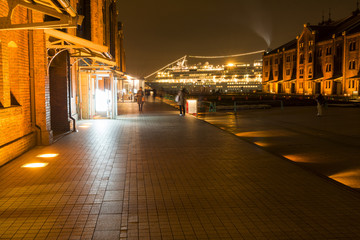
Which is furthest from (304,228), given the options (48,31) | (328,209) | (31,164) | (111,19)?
(111,19)

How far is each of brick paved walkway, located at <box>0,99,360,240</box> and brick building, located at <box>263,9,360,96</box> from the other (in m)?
40.3

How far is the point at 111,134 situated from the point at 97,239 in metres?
9.81

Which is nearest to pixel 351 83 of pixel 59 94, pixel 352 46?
pixel 352 46

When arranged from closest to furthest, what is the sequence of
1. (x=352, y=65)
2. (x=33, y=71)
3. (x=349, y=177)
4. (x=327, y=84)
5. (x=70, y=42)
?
(x=349, y=177)
(x=33, y=71)
(x=70, y=42)
(x=352, y=65)
(x=327, y=84)

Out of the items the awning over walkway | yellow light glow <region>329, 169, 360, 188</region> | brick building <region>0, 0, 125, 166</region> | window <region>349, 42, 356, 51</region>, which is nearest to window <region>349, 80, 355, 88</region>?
window <region>349, 42, 356, 51</region>

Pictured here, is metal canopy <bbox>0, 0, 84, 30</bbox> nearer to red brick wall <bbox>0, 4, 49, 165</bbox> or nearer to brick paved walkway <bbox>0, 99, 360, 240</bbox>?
red brick wall <bbox>0, 4, 49, 165</bbox>

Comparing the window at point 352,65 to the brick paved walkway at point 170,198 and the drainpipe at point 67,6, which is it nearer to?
the brick paved walkway at point 170,198

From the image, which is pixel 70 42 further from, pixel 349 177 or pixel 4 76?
pixel 349 177

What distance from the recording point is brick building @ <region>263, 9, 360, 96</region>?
51.5 m

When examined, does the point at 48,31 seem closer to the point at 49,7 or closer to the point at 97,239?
the point at 49,7

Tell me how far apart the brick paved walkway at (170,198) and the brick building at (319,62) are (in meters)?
40.3

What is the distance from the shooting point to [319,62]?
2440 inches

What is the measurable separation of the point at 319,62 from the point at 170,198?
6166 cm

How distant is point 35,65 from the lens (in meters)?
10.9
